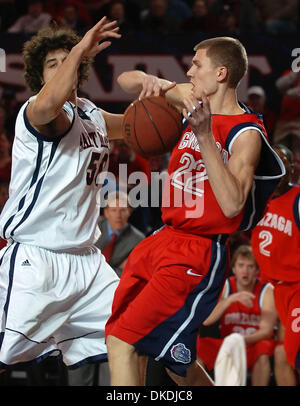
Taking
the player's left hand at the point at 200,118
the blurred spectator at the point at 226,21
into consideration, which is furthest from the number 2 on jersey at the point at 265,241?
the blurred spectator at the point at 226,21

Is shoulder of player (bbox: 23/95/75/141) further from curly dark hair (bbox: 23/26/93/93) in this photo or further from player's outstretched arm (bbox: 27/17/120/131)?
curly dark hair (bbox: 23/26/93/93)

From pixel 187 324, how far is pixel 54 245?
2.83ft

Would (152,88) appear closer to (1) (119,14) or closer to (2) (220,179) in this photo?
(2) (220,179)

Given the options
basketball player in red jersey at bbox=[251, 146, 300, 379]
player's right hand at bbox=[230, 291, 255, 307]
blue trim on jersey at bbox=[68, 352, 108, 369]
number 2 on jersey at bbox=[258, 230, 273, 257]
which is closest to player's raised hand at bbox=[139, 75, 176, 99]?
blue trim on jersey at bbox=[68, 352, 108, 369]

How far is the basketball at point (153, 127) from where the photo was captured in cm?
367

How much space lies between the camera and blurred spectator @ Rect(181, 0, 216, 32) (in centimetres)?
868

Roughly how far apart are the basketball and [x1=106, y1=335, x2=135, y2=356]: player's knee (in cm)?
96

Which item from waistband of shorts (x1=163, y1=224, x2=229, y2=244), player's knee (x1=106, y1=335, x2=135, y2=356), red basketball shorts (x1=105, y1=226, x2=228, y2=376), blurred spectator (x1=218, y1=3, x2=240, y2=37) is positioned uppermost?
blurred spectator (x1=218, y1=3, x2=240, y2=37)

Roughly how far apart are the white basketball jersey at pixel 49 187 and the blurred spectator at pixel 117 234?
2.02 m

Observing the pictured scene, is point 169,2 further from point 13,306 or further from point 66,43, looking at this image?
point 13,306

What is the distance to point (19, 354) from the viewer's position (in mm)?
3781

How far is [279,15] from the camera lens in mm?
8961
